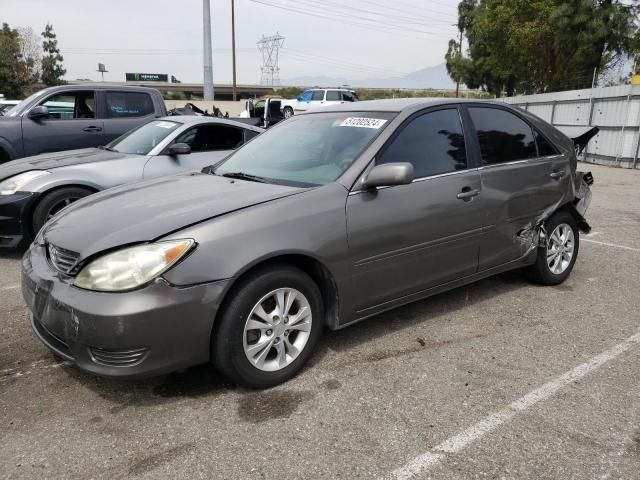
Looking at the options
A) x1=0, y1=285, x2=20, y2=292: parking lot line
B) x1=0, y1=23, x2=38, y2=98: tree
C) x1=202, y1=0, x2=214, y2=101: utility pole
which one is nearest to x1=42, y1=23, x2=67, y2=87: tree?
x1=0, y1=23, x2=38, y2=98: tree

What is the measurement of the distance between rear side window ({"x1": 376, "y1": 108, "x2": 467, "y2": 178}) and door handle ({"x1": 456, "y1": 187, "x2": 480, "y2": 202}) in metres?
0.17

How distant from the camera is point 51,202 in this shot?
559 cm

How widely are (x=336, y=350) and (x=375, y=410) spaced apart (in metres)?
0.77

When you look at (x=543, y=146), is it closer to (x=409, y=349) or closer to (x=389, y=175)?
(x=389, y=175)

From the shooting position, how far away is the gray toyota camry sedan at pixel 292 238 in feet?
8.61

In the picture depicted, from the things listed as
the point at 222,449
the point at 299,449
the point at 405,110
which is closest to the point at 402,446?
the point at 299,449

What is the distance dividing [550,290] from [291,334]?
8.89 feet

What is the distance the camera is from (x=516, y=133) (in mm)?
4367

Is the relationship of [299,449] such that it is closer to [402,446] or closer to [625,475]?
[402,446]

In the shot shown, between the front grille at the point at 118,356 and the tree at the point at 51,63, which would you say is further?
the tree at the point at 51,63

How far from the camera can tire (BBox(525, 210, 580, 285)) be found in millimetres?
4566

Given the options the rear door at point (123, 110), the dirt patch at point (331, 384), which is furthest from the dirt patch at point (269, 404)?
the rear door at point (123, 110)

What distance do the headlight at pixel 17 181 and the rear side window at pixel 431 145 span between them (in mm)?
4044

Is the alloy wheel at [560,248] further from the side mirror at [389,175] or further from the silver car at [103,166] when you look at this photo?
the silver car at [103,166]
